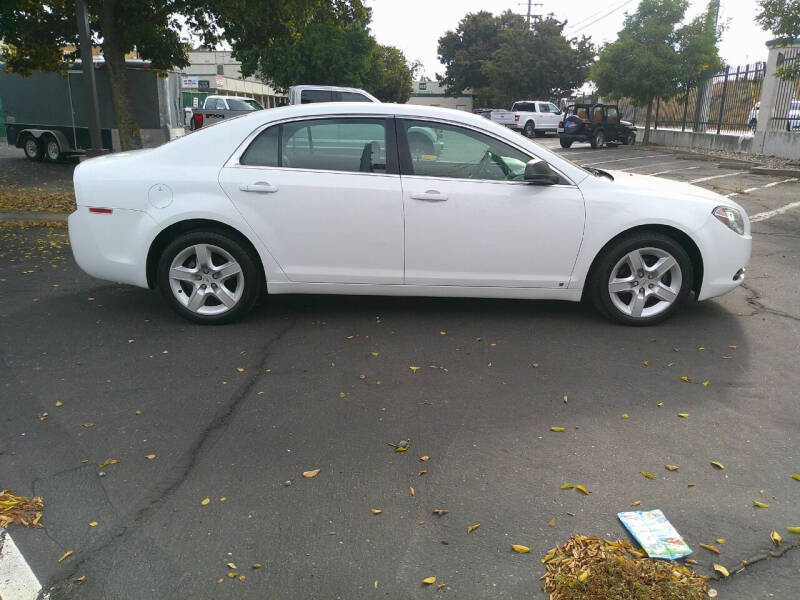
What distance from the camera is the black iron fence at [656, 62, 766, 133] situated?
22234 millimetres

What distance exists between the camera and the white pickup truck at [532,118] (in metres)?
38.2

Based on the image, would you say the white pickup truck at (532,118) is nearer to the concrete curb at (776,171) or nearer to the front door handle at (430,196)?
the concrete curb at (776,171)

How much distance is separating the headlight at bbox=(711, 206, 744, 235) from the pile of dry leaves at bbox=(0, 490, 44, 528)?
4.89 meters

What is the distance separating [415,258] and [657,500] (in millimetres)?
2675

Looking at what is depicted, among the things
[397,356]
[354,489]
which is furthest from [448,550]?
[397,356]

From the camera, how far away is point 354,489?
3162mm

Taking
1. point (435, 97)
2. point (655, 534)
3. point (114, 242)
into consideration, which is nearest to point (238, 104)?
point (114, 242)

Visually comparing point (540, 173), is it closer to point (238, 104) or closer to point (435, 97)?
point (238, 104)

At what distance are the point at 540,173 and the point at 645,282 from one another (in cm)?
123

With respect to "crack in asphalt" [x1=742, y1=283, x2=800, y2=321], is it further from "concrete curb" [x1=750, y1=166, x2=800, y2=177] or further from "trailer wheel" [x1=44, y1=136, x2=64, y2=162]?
"trailer wheel" [x1=44, y1=136, x2=64, y2=162]

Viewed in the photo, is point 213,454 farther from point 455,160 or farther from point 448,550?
point 455,160

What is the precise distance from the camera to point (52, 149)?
17.9 metres

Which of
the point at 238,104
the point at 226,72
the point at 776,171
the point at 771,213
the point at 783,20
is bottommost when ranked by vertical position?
the point at 771,213

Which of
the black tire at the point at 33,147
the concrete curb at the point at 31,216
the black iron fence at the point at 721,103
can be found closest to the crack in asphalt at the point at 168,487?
the concrete curb at the point at 31,216
